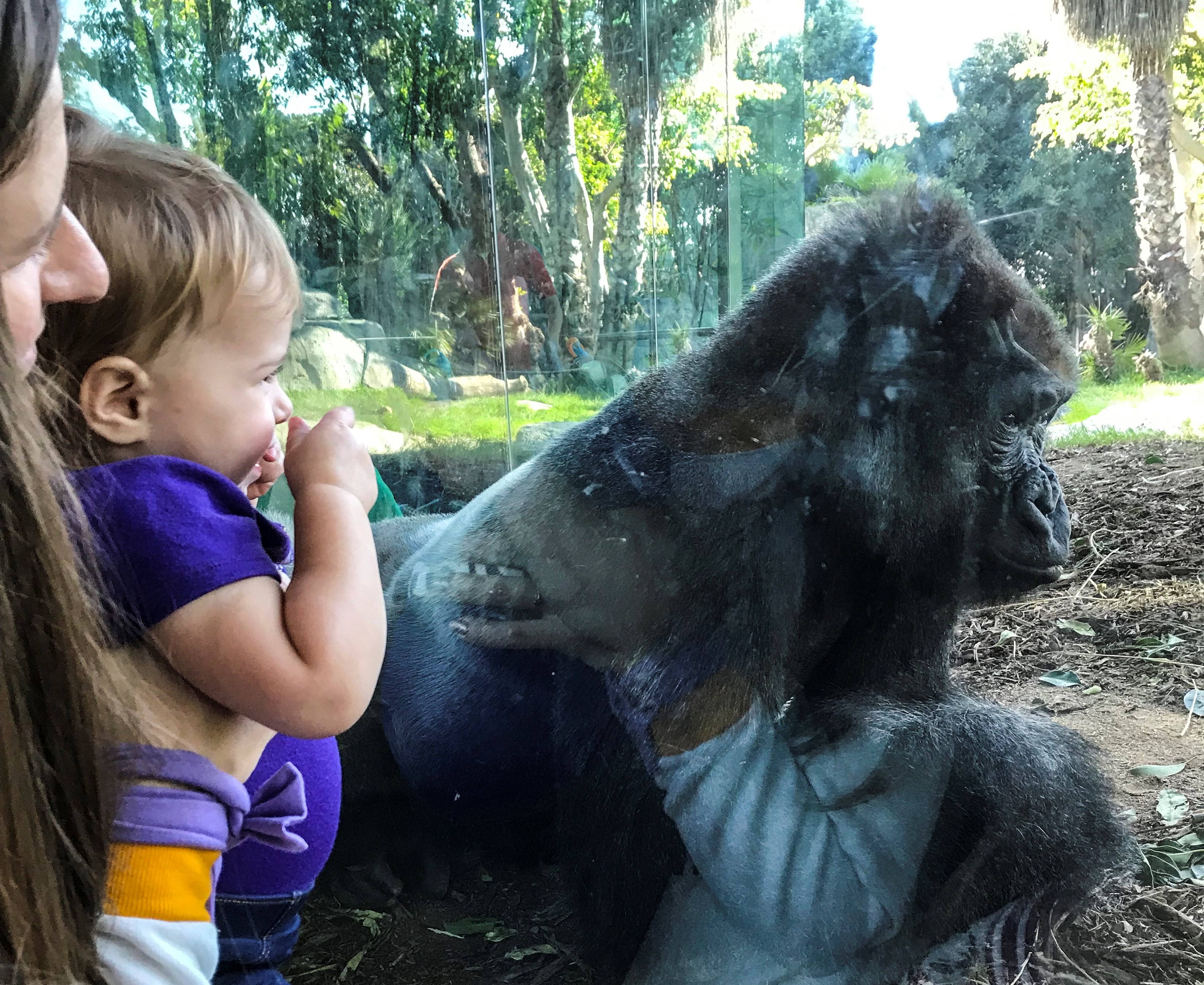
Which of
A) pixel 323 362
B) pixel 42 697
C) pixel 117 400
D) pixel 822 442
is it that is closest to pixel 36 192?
pixel 117 400

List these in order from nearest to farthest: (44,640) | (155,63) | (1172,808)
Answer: (44,640), (1172,808), (155,63)

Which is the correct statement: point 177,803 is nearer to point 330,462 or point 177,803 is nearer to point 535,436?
point 330,462

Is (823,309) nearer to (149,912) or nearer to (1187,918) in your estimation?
(1187,918)

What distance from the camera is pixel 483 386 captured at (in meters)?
1.39

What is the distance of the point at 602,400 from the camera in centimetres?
138

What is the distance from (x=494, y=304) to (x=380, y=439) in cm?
25

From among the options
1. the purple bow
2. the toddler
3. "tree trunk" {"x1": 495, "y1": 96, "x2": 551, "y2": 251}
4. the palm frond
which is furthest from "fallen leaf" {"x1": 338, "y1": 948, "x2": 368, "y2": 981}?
the palm frond

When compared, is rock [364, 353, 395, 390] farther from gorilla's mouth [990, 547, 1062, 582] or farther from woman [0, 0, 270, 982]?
gorilla's mouth [990, 547, 1062, 582]

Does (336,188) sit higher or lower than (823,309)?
higher

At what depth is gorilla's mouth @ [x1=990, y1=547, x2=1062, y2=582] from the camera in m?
1.29

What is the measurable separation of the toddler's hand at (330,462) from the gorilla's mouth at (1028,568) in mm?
863

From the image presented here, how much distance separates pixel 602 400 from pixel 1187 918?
3.17 ft

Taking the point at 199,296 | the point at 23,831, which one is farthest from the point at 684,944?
the point at 199,296

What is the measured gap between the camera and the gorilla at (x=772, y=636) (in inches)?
51.1
